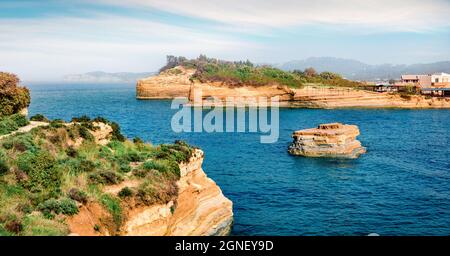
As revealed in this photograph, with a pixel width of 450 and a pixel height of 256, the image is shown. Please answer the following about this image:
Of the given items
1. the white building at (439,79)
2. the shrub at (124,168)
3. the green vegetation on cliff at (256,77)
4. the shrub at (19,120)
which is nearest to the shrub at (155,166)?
the shrub at (124,168)

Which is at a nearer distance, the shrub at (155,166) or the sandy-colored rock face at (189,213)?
the sandy-colored rock face at (189,213)

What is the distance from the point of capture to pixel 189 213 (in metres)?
22.5

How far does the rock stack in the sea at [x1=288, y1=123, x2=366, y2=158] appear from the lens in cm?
4481

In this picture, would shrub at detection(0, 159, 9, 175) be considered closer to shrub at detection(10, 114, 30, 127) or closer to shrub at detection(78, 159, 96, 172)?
shrub at detection(78, 159, 96, 172)

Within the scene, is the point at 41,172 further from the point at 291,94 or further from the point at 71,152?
the point at 291,94

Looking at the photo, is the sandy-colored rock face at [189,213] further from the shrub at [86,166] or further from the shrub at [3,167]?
the shrub at [3,167]

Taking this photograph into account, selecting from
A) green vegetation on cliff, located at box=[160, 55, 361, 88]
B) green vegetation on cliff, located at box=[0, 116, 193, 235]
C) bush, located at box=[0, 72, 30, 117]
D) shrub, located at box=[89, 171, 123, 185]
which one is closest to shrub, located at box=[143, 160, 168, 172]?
green vegetation on cliff, located at box=[0, 116, 193, 235]

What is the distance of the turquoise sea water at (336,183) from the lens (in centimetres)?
2606

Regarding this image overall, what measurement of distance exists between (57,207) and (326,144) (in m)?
33.1

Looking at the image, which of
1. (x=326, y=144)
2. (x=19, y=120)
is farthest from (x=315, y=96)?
(x=19, y=120)
